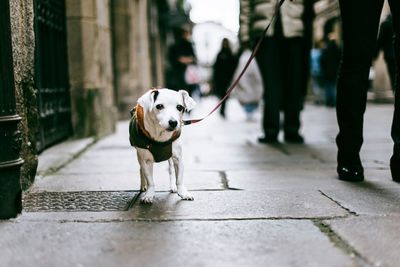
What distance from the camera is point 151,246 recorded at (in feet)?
8.09

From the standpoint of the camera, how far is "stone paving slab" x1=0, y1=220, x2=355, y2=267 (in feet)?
7.44

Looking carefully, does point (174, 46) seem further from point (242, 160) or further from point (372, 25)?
point (372, 25)

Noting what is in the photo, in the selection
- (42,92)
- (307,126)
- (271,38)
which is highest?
(271,38)

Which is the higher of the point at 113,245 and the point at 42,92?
the point at 42,92

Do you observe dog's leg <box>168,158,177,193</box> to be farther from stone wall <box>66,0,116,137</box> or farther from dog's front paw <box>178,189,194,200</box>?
stone wall <box>66,0,116,137</box>

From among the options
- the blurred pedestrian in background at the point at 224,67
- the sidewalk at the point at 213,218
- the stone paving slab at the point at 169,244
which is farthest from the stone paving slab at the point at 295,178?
the blurred pedestrian in background at the point at 224,67

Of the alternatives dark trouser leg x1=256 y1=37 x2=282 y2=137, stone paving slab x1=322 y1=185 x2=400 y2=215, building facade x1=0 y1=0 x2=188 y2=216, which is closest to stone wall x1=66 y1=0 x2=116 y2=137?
building facade x1=0 y1=0 x2=188 y2=216

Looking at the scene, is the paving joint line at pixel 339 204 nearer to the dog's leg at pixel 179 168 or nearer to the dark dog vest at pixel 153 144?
the dog's leg at pixel 179 168

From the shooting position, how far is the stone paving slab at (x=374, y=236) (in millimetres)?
2268

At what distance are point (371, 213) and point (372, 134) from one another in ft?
15.0

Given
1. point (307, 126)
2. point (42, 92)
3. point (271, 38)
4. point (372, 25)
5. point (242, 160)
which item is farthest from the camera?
point (307, 126)

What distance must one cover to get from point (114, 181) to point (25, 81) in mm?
930

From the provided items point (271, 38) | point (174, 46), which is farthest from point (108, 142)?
point (174, 46)

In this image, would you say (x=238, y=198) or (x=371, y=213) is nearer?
(x=371, y=213)
